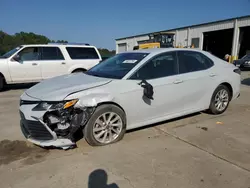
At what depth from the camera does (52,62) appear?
351 inches

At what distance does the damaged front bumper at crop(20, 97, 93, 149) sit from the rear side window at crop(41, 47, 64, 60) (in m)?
6.05

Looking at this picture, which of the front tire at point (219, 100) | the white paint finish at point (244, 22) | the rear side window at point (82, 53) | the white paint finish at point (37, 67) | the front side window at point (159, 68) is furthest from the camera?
the white paint finish at point (244, 22)

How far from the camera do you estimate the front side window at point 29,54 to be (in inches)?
338

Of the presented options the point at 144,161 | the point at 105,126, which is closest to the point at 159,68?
the point at 105,126

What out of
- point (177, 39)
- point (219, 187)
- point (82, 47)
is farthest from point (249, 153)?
point (177, 39)

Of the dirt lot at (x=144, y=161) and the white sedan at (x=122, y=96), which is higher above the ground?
the white sedan at (x=122, y=96)

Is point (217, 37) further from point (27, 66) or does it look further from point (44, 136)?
point (44, 136)

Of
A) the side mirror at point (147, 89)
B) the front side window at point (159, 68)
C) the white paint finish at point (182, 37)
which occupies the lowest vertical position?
the side mirror at point (147, 89)

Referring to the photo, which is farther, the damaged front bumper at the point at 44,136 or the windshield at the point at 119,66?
the windshield at the point at 119,66

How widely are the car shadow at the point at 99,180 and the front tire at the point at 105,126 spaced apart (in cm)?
69

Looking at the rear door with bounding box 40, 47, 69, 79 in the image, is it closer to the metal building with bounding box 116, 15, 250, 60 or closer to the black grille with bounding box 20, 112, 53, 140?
the black grille with bounding box 20, 112, 53, 140

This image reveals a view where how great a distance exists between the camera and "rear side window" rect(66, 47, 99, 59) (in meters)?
9.23

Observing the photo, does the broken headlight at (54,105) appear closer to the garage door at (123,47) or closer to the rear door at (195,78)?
the rear door at (195,78)

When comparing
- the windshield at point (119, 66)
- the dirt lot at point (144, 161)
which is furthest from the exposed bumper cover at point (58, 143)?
the windshield at point (119, 66)
